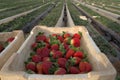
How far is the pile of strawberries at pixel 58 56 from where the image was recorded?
4.29m

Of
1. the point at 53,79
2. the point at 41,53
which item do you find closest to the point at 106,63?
the point at 53,79

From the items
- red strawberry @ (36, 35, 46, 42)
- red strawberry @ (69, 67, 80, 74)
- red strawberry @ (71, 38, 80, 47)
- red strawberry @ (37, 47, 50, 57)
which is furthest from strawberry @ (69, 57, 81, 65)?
red strawberry @ (36, 35, 46, 42)

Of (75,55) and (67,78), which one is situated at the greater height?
(67,78)

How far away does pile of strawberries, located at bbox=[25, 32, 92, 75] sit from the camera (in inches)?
169

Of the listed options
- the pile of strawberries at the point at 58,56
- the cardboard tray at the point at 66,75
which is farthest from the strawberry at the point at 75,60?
the cardboard tray at the point at 66,75

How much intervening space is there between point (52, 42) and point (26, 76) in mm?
3021

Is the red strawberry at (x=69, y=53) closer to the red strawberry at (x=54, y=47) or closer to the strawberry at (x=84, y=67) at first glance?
the red strawberry at (x=54, y=47)

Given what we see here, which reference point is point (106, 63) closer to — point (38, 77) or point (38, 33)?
point (38, 77)

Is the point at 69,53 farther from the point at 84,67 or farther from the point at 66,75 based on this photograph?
the point at 66,75

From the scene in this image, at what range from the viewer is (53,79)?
3250 millimetres

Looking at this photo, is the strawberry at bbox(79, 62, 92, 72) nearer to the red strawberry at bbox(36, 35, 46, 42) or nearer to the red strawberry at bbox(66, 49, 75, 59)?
the red strawberry at bbox(66, 49, 75, 59)

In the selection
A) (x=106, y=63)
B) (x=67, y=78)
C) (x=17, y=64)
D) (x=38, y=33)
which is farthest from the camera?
(x=38, y=33)

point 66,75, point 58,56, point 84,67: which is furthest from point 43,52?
point 66,75

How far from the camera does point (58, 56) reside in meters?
5.29
